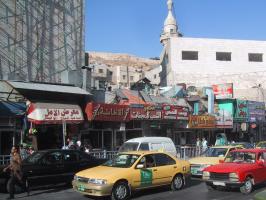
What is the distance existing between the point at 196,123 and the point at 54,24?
1253 centimetres

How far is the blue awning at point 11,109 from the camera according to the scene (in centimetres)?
2145

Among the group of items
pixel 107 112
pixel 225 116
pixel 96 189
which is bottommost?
pixel 96 189

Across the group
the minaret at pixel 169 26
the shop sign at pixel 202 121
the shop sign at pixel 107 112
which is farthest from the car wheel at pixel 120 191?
the minaret at pixel 169 26

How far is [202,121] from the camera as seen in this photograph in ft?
107

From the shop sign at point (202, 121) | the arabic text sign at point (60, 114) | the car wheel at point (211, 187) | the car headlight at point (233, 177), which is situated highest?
the arabic text sign at point (60, 114)

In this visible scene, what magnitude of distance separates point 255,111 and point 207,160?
22.2 m

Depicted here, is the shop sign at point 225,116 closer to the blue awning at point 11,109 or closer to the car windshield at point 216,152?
the car windshield at point 216,152

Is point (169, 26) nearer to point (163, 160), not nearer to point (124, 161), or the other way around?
point (163, 160)

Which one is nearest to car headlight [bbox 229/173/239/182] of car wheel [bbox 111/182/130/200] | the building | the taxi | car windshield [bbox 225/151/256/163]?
car windshield [bbox 225/151/256/163]

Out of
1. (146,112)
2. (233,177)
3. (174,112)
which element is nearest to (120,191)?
(233,177)

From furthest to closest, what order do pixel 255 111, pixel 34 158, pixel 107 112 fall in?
pixel 255 111
pixel 107 112
pixel 34 158

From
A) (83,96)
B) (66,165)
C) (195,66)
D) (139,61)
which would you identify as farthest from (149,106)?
(139,61)

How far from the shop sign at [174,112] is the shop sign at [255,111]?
386 inches

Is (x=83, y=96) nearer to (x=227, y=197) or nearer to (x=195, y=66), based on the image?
(x=227, y=197)
